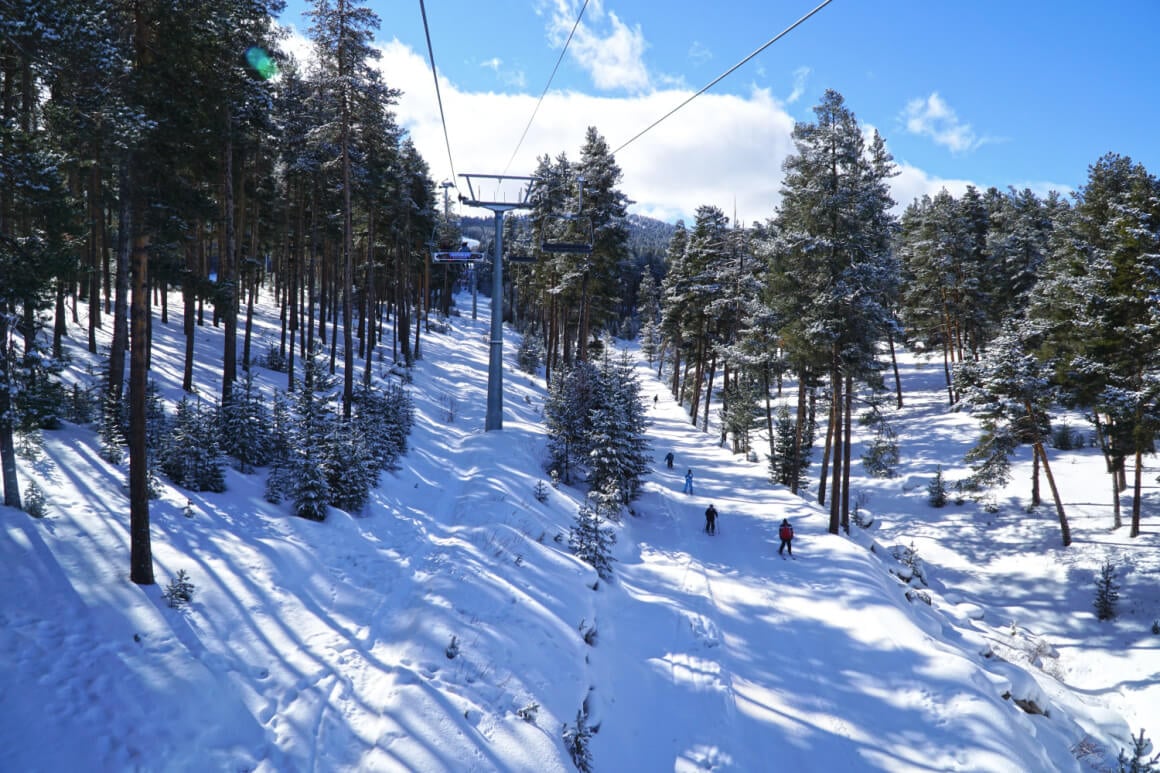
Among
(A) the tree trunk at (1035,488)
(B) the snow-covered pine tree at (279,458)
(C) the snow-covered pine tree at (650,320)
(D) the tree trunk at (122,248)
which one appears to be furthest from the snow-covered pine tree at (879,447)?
(C) the snow-covered pine tree at (650,320)

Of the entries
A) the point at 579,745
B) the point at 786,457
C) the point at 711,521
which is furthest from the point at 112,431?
the point at 786,457

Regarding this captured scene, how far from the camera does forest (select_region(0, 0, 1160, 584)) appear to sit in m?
8.30

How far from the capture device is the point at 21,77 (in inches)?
498

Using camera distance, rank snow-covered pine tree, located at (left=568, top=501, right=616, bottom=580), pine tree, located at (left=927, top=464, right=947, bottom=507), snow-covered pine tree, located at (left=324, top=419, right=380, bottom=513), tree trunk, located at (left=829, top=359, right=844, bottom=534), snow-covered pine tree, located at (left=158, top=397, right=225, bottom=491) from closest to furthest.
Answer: snow-covered pine tree, located at (left=158, top=397, right=225, bottom=491)
snow-covered pine tree, located at (left=324, top=419, right=380, bottom=513)
snow-covered pine tree, located at (left=568, top=501, right=616, bottom=580)
tree trunk, located at (left=829, top=359, right=844, bottom=534)
pine tree, located at (left=927, top=464, right=947, bottom=507)

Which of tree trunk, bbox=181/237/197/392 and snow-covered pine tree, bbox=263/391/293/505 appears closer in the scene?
tree trunk, bbox=181/237/197/392

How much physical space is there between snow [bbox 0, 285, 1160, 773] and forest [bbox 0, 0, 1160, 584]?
1238 mm

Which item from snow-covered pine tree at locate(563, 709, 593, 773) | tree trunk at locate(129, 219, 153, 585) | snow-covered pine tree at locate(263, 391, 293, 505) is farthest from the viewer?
snow-covered pine tree at locate(263, 391, 293, 505)

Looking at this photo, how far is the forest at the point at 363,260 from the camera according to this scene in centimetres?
830

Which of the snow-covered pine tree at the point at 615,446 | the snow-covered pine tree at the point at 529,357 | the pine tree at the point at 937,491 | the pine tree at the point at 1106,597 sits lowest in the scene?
the pine tree at the point at 1106,597

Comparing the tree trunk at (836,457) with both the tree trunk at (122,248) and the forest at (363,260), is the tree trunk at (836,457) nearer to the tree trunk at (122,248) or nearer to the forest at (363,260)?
the forest at (363,260)

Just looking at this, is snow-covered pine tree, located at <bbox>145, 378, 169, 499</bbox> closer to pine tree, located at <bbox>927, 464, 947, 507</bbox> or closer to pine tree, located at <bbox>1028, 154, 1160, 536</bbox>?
pine tree, located at <bbox>1028, 154, 1160, 536</bbox>

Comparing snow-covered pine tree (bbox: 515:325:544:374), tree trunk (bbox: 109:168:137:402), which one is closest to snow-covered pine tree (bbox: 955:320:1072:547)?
tree trunk (bbox: 109:168:137:402)

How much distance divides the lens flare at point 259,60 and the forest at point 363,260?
0.88ft

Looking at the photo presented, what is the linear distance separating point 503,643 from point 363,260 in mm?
38281
